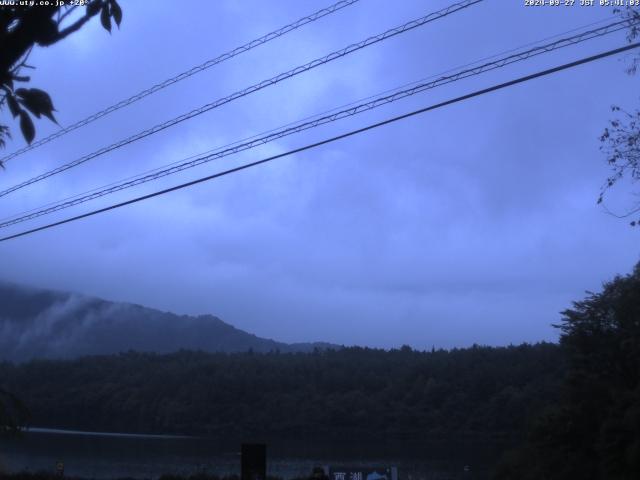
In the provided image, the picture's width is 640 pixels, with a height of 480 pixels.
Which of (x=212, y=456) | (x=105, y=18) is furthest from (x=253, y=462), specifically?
Answer: (x=212, y=456)

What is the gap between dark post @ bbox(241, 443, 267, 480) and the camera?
15258 mm

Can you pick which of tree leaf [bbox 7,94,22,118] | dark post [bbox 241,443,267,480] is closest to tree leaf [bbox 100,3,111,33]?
tree leaf [bbox 7,94,22,118]

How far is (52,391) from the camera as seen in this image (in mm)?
59625

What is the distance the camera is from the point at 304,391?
74.8 metres

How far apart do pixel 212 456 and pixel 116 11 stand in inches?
1739

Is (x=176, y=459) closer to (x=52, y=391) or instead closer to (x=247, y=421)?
(x=52, y=391)

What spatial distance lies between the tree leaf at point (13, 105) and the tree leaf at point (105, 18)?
0.63 metres

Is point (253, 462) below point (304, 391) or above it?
below

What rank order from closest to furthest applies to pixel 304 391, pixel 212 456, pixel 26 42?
1. pixel 26 42
2. pixel 212 456
3. pixel 304 391

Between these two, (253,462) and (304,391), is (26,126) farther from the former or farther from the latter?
(304,391)

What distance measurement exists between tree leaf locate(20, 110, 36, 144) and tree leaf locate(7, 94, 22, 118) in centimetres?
3

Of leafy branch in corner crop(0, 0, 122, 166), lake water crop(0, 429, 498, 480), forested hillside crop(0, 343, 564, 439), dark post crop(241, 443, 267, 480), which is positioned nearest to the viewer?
leafy branch in corner crop(0, 0, 122, 166)

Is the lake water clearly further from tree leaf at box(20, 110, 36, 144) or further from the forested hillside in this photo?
tree leaf at box(20, 110, 36, 144)

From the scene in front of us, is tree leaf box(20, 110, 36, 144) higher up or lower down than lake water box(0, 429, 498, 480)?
higher up
